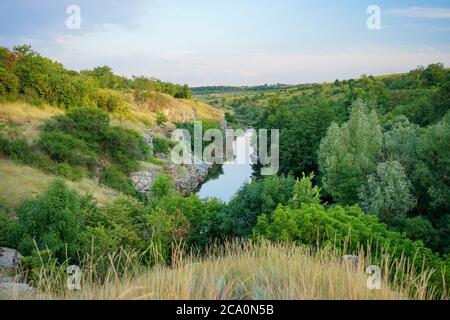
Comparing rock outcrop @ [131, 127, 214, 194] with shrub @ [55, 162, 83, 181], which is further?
Answer: rock outcrop @ [131, 127, 214, 194]

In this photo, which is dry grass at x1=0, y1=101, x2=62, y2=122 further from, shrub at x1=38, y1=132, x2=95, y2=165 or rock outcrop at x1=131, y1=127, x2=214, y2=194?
rock outcrop at x1=131, y1=127, x2=214, y2=194

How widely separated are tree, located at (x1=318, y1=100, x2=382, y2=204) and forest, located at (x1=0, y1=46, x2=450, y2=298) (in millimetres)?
99

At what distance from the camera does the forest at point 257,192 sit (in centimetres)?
1680

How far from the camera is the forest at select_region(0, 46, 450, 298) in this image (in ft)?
55.1

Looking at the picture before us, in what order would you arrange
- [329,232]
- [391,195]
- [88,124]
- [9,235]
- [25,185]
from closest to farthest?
[329,232] → [9,235] → [391,195] → [25,185] → [88,124]

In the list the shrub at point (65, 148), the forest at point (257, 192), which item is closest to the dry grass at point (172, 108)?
the forest at point (257, 192)

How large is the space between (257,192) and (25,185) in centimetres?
1632

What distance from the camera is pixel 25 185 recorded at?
1170 inches

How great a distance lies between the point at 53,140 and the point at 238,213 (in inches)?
858

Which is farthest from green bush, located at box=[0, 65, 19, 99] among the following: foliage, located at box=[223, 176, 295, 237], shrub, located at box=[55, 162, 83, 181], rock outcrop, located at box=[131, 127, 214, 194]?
foliage, located at box=[223, 176, 295, 237]

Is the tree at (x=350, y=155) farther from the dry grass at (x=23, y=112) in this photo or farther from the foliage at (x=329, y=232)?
the dry grass at (x=23, y=112)

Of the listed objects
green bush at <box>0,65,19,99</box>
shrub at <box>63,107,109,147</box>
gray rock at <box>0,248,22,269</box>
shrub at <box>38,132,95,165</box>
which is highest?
green bush at <box>0,65,19,99</box>

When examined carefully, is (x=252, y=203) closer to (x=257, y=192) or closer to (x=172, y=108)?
(x=257, y=192)

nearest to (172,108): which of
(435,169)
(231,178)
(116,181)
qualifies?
(231,178)
